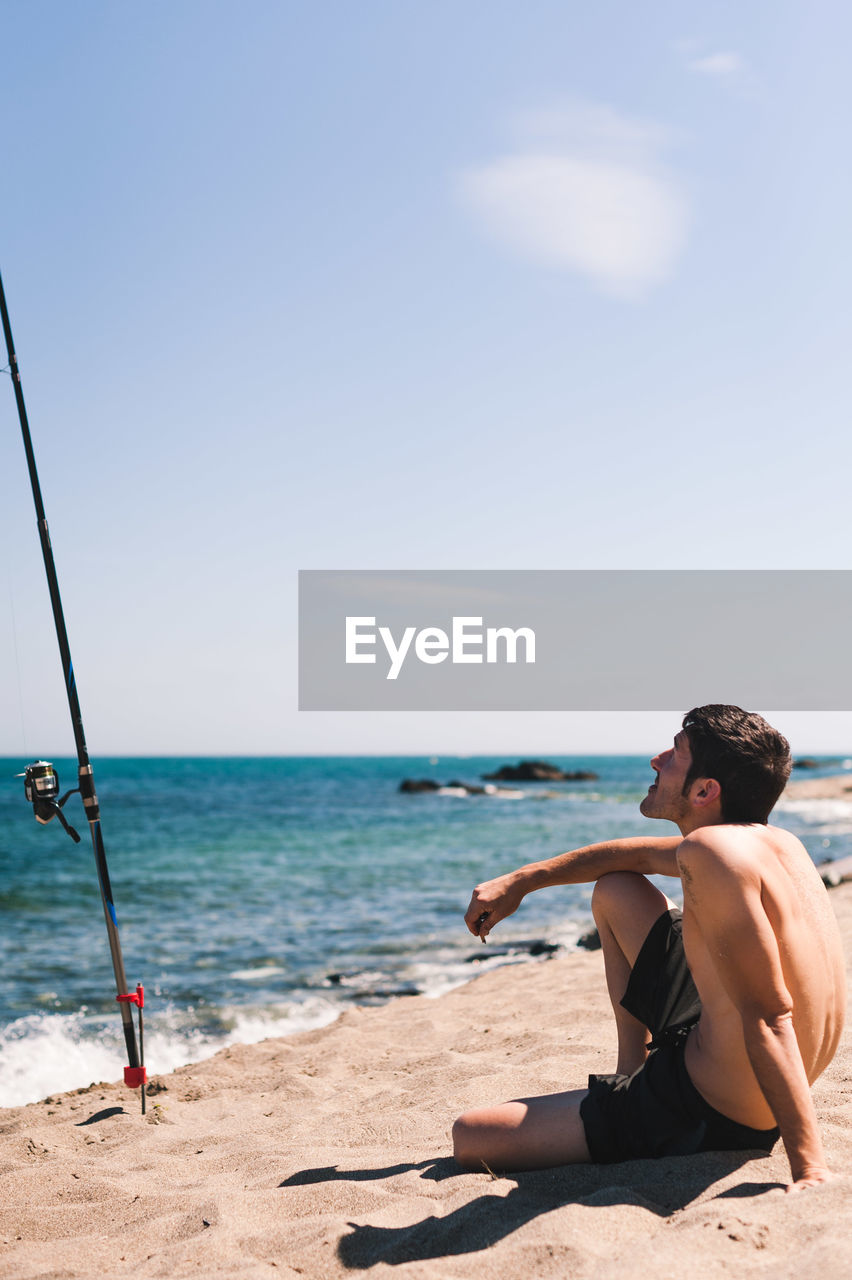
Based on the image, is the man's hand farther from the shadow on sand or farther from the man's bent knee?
the shadow on sand

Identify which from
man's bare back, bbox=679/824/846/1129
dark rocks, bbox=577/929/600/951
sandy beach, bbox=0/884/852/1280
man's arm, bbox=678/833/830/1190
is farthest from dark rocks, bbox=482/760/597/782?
man's arm, bbox=678/833/830/1190

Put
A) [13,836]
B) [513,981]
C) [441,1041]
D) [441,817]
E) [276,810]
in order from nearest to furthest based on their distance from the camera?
[441,1041]
[513,981]
[13,836]
[441,817]
[276,810]

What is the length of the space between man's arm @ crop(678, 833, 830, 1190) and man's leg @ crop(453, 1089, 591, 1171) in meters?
0.72

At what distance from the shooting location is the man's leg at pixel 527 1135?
298 centimetres

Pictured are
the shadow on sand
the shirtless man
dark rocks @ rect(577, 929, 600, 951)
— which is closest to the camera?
the shirtless man

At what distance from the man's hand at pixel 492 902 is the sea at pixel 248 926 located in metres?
4.28

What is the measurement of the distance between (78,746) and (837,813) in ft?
102

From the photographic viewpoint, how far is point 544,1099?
311cm

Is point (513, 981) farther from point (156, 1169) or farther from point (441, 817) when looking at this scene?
point (441, 817)

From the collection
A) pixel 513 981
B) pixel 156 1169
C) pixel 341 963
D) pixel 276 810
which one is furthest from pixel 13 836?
pixel 156 1169

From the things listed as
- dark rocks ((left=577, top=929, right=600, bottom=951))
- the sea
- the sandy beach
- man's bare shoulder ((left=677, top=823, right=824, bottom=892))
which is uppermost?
man's bare shoulder ((left=677, top=823, right=824, bottom=892))

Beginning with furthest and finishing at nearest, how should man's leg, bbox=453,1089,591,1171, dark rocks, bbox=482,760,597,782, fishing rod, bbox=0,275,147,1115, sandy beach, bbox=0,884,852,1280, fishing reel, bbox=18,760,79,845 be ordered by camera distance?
1. dark rocks, bbox=482,760,597,782
2. fishing reel, bbox=18,760,79,845
3. fishing rod, bbox=0,275,147,1115
4. man's leg, bbox=453,1089,591,1171
5. sandy beach, bbox=0,884,852,1280

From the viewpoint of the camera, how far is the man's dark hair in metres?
2.73

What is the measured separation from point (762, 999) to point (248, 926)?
10466mm
